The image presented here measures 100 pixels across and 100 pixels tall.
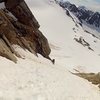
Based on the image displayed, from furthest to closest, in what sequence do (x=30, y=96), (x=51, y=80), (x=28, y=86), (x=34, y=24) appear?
(x=34, y=24), (x=51, y=80), (x=28, y=86), (x=30, y=96)

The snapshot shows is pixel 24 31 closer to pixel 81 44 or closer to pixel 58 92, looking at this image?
pixel 58 92

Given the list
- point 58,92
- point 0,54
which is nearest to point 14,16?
point 0,54

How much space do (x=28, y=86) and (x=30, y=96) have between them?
5.95 feet

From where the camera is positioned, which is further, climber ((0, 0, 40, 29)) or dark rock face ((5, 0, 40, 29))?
dark rock face ((5, 0, 40, 29))

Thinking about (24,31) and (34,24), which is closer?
(24,31)

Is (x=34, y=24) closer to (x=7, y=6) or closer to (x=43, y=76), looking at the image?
(x=7, y=6)

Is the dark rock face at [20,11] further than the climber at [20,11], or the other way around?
the dark rock face at [20,11]

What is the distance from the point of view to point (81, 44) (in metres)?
197

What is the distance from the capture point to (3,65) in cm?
2433

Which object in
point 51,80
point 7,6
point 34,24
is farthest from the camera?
point 34,24

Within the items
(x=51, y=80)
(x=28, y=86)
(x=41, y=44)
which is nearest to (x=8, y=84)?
(x=28, y=86)

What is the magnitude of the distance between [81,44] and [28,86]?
17828cm

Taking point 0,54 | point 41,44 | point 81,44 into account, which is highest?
point 0,54

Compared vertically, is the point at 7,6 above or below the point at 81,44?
above
